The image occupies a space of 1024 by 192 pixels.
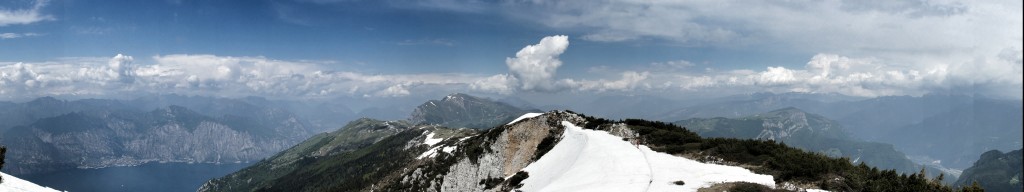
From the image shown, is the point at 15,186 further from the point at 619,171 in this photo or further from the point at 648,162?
→ the point at 648,162

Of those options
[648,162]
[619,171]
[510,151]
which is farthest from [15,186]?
[510,151]

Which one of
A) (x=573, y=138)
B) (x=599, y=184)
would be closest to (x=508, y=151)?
(x=573, y=138)

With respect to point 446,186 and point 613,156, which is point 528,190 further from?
point 446,186

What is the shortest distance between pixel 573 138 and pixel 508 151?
50.7ft

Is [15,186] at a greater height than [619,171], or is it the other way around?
[15,186]

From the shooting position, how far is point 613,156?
4012cm

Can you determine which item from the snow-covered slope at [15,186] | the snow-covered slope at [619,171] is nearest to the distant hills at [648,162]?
the snow-covered slope at [619,171]

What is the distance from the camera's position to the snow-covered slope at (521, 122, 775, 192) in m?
27.5

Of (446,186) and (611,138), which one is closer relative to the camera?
(611,138)

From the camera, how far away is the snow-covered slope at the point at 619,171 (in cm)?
2755

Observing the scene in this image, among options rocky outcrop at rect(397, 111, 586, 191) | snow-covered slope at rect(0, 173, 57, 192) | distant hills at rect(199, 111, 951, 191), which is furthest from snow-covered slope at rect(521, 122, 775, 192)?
snow-covered slope at rect(0, 173, 57, 192)

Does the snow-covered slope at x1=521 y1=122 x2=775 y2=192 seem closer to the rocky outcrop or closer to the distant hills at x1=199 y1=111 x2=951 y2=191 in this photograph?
the distant hills at x1=199 y1=111 x2=951 y2=191

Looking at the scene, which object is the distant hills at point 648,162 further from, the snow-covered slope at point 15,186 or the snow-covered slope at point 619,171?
the snow-covered slope at point 15,186

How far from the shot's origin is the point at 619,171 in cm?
3322
